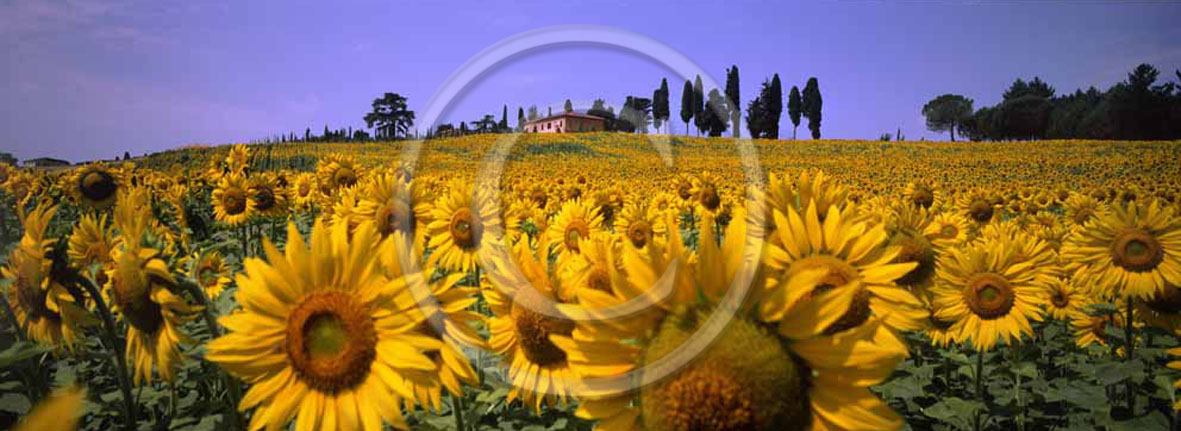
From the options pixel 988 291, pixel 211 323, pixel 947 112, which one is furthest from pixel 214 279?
pixel 947 112

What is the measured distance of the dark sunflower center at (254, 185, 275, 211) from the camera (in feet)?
22.8

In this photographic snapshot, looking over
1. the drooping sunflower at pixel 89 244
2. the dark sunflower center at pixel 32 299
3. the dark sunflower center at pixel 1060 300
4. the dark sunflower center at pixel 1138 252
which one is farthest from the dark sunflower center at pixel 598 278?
the dark sunflower center at pixel 1060 300

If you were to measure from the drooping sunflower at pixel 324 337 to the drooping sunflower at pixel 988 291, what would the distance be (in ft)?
11.4

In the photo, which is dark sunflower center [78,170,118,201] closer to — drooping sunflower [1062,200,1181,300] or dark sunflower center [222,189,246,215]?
dark sunflower center [222,189,246,215]

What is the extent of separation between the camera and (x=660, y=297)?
1366 millimetres

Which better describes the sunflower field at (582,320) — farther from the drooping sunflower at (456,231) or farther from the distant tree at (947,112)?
the distant tree at (947,112)

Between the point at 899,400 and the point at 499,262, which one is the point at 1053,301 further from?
the point at 499,262

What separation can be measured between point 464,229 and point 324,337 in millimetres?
2658

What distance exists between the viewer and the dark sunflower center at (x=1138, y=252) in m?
4.30

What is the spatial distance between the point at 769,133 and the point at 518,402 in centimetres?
6543

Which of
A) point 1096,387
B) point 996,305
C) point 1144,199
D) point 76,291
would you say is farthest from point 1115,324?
point 1144,199

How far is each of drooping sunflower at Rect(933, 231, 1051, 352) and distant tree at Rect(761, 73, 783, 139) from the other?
171 feet

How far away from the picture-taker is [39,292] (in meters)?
2.50

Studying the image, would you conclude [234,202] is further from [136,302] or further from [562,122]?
[136,302]
